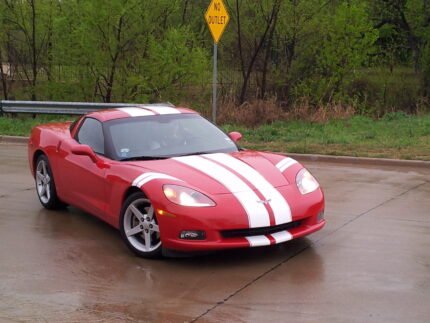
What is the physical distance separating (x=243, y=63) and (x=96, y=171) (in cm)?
2036

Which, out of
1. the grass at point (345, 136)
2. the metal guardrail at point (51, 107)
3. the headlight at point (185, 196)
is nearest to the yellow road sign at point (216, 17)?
the grass at point (345, 136)

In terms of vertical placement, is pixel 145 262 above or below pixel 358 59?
below

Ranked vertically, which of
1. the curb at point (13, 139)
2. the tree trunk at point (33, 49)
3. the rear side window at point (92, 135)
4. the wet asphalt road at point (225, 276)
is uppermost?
the tree trunk at point (33, 49)

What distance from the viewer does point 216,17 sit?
42.5 ft

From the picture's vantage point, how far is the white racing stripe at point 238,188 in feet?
17.6

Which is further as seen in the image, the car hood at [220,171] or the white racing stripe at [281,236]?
the car hood at [220,171]

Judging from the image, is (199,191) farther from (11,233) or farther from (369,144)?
(369,144)

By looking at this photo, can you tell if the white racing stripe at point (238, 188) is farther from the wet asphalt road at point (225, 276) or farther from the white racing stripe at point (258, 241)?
the wet asphalt road at point (225, 276)

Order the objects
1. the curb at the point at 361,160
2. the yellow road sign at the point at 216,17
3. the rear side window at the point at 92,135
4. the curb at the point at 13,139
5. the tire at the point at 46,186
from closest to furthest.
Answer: the rear side window at the point at 92,135 → the tire at the point at 46,186 → the curb at the point at 361,160 → the yellow road sign at the point at 216,17 → the curb at the point at 13,139

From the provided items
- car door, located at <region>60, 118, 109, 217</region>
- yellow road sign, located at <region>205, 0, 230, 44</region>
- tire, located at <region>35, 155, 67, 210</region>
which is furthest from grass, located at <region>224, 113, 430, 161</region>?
car door, located at <region>60, 118, 109, 217</region>

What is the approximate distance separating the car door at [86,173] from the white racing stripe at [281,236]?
1.83 meters

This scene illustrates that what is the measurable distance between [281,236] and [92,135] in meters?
2.66

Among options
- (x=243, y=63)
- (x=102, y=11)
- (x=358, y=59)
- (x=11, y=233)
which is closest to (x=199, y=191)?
(x=11, y=233)

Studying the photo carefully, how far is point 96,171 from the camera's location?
6.45 meters
